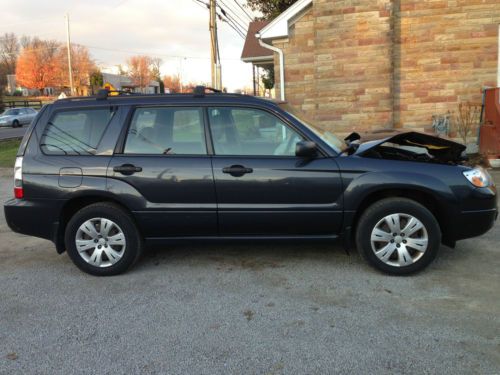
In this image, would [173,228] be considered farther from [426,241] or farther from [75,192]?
[426,241]

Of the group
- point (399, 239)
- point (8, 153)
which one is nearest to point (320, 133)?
point (399, 239)

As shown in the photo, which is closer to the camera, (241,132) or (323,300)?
(323,300)

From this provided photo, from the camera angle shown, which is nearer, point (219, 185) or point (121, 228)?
point (219, 185)

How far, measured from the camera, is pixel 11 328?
12.1 feet

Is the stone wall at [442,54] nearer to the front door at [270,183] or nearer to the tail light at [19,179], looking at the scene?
the front door at [270,183]

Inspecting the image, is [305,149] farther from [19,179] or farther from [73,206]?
[19,179]

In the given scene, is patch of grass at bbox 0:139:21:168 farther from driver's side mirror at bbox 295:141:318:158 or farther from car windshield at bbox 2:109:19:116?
car windshield at bbox 2:109:19:116

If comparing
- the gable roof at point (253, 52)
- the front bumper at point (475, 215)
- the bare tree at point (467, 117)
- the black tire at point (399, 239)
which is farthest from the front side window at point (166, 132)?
the gable roof at point (253, 52)

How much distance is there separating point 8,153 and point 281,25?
11552 millimetres

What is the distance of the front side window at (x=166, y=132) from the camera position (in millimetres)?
4605

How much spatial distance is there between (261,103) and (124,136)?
139 cm

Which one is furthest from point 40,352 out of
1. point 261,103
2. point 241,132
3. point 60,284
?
point 261,103

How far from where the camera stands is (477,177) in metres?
4.43

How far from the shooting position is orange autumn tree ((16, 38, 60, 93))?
87000 millimetres
